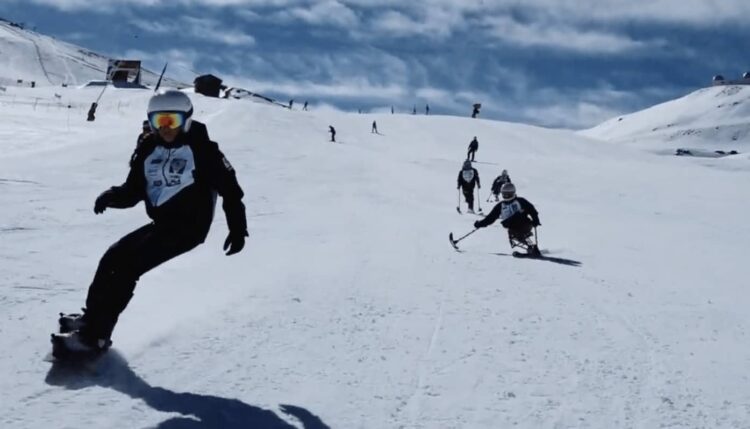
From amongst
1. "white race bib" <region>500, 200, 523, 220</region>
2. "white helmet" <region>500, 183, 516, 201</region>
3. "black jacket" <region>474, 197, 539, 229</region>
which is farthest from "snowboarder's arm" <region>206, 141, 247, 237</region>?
"white helmet" <region>500, 183, 516, 201</region>

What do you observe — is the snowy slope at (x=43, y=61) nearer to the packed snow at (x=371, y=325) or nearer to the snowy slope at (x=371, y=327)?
the packed snow at (x=371, y=325)

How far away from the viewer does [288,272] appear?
23.5 ft

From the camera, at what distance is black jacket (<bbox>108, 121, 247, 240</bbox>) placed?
3.95 metres

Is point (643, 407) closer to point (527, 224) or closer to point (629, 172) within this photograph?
point (527, 224)

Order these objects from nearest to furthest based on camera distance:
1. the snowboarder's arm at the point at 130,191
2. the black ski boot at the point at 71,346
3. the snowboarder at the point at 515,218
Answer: the black ski boot at the point at 71,346, the snowboarder's arm at the point at 130,191, the snowboarder at the point at 515,218

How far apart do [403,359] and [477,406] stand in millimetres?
831

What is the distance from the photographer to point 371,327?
5.11m

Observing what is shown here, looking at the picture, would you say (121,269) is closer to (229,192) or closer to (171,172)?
(171,172)

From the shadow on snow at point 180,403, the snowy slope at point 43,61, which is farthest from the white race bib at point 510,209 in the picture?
the snowy slope at point 43,61

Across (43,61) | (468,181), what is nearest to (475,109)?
(468,181)

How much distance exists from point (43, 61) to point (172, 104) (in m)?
179

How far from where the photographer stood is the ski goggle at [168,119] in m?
3.89

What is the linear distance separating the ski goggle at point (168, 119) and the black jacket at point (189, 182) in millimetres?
78

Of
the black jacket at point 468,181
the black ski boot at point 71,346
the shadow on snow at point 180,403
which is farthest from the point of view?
the black jacket at point 468,181
